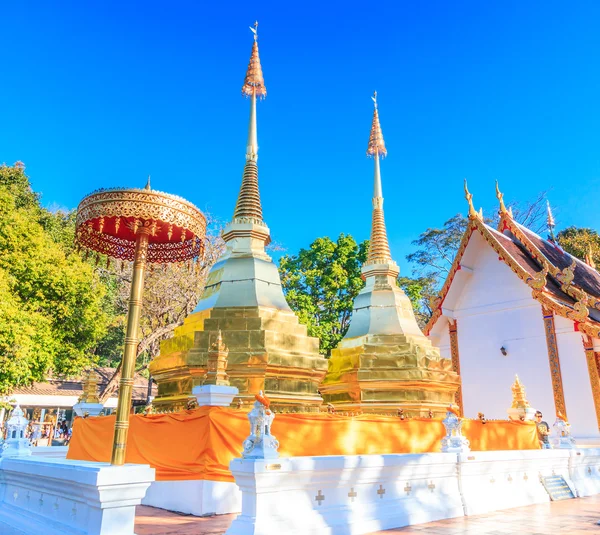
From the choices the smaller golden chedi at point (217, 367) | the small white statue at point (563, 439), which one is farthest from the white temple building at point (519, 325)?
the smaller golden chedi at point (217, 367)

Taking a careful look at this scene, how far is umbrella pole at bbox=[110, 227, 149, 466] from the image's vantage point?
4934mm

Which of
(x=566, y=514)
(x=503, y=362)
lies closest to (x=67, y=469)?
(x=566, y=514)

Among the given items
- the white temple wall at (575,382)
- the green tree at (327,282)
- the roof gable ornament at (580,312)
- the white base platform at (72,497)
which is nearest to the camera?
the white base platform at (72,497)

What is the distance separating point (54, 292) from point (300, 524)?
1586 centimetres

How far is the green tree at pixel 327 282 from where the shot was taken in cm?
2280

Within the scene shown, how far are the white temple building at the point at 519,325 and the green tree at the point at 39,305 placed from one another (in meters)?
12.7

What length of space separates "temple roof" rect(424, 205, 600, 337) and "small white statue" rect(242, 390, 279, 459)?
12.0m

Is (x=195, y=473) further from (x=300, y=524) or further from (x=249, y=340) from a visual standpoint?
(x=249, y=340)

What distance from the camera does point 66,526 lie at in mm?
5023

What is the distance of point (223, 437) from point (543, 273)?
12086 mm

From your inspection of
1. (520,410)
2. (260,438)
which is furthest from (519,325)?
(260,438)

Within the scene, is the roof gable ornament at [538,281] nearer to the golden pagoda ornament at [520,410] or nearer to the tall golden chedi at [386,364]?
the golden pagoda ornament at [520,410]

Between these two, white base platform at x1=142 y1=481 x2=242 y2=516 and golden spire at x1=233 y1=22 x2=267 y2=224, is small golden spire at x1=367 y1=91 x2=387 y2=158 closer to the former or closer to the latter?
golden spire at x1=233 y1=22 x2=267 y2=224

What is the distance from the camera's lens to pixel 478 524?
Result: 6.68 m
